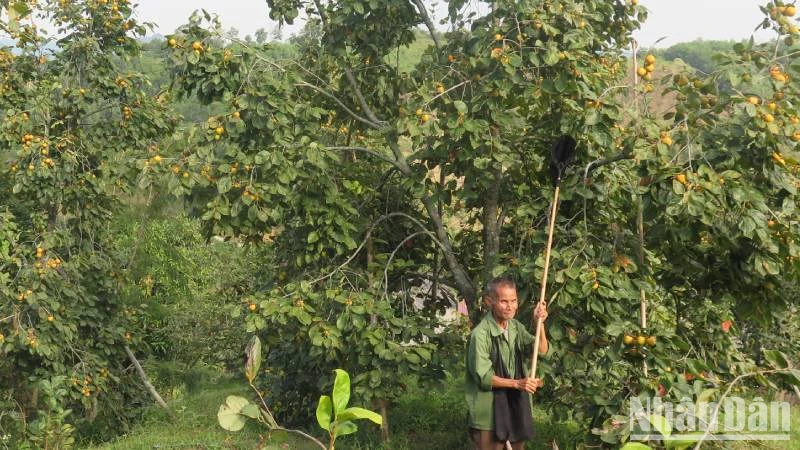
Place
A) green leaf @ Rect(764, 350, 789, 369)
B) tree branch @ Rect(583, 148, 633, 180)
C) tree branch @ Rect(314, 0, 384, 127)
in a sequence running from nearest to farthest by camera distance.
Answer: green leaf @ Rect(764, 350, 789, 369)
tree branch @ Rect(583, 148, 633, 180)
tree branch @ Rect(314, 0, 384, 127)

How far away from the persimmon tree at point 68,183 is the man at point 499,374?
4.00 meters

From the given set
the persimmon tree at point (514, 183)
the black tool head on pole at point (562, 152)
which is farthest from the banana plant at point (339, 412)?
the black tool head on pole at point (562, 152)

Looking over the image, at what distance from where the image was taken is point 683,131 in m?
4.05

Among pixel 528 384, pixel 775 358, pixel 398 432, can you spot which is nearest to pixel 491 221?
pixel 528 384

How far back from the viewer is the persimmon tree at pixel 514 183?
3.92 meters

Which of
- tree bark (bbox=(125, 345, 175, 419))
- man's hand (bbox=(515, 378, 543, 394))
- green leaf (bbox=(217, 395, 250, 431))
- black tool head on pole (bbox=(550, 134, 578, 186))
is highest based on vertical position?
black tool head on pole (bbox=(550, 134, 578, 186))

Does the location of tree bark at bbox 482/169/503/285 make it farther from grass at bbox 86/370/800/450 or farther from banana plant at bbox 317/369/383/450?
banana plant at bbox 317/369/383/450

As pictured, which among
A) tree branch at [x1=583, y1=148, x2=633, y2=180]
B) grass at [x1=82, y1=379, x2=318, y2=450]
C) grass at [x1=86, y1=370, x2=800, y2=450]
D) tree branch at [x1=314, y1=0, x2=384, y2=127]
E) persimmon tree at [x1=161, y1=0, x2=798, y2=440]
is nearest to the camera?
persimmon tree at [x1=161, y1=0, x2=798, y2=440]

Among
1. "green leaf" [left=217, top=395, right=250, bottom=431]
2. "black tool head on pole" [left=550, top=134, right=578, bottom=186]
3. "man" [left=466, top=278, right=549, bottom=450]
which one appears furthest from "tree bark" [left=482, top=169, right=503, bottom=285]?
"green leaf" [left=217, top=395, right=250, bottom=431]

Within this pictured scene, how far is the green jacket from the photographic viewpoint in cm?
404

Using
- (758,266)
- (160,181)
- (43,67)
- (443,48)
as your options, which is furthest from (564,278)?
(43,67)

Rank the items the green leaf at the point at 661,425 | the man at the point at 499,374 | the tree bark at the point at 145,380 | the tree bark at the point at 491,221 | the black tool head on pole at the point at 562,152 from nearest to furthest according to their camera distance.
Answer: the green leaf at the point at 661,425
the man at the point at 499,374
the black tool head on pole at the point at 562,152
the tree bark at the point at 491,221
the tree bark at the point at 145,380

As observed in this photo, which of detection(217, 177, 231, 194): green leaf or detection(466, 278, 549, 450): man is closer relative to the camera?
detection(466, 278, 549, 450): man

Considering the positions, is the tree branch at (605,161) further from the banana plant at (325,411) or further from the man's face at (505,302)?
the banana plant at (325,411)
